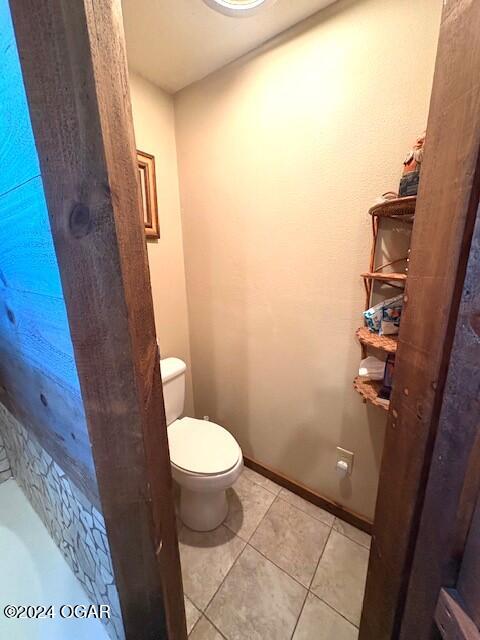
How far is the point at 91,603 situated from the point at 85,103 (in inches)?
55.3

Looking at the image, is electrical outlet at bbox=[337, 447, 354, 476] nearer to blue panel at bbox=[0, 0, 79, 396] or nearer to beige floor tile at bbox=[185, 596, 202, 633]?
beige floor tile at bbox=[185, 596, 202, 633]

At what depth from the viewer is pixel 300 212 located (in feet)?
3.86

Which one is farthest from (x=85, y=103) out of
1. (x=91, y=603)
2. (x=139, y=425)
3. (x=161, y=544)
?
(x=91, y=603)

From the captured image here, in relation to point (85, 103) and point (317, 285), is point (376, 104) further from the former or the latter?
point (85, 103)

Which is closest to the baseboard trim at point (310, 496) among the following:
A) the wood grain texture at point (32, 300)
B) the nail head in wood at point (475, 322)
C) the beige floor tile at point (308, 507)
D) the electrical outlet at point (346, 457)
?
the beige floor tile at point (308, 507)

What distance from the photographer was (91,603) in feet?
2.81

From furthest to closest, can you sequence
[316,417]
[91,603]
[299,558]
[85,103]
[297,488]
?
1. [297,488]
2. [316,417]
3. [299,558]
4. [91,603]
5. [85,103]

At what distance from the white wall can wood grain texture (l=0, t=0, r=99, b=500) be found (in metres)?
0.85

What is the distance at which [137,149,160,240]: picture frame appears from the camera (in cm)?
133

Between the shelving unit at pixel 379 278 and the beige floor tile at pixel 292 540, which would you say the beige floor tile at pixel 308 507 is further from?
the shelving unit at pixel 379 278

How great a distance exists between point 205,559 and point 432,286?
1.52 metres

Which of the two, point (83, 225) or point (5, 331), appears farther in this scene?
point (5, 331)

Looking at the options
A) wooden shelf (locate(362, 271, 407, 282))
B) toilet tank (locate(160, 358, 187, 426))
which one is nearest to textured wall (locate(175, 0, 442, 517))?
wooden shelf (locate(362, 271, 407, 282))

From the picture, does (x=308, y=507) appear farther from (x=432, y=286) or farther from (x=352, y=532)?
(x=432, y=286)
